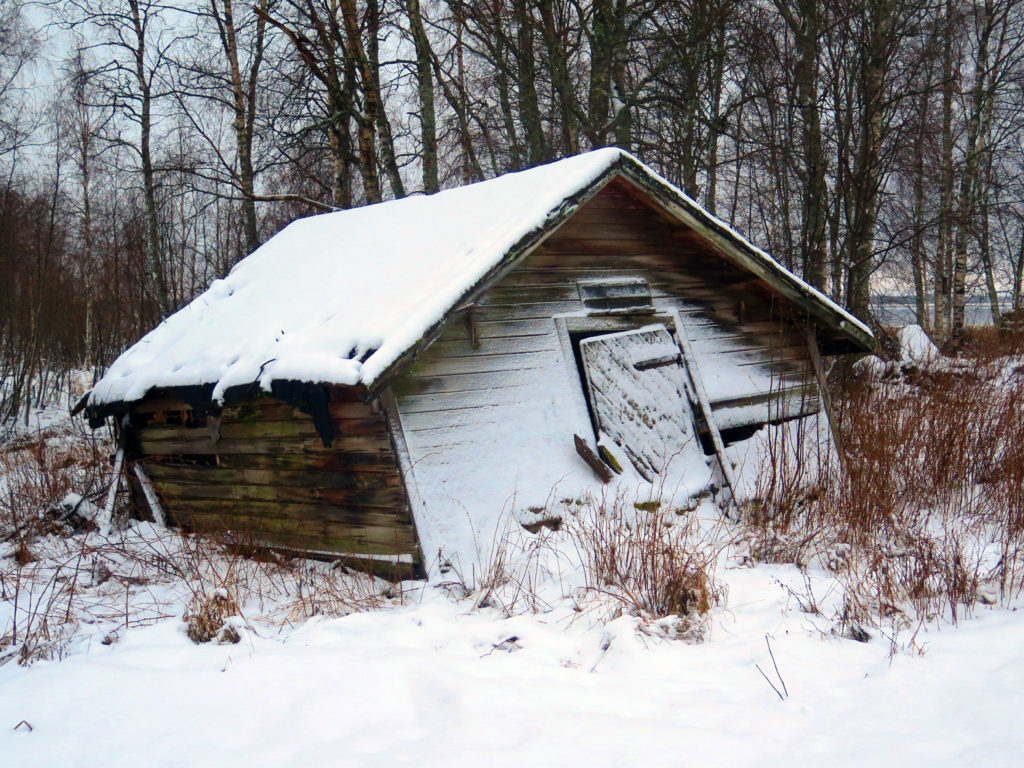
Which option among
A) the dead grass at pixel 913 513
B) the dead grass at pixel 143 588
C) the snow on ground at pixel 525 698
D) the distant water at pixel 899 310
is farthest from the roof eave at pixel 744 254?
the distant water at pixel 899 310

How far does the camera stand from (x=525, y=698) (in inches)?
119

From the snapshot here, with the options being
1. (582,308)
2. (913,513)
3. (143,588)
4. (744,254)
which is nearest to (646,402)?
(582,308)

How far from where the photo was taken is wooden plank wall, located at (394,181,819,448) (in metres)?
5.48

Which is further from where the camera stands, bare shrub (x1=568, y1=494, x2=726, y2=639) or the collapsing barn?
the collapsing barn

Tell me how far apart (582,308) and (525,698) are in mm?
3920

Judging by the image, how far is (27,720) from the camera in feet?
9.62

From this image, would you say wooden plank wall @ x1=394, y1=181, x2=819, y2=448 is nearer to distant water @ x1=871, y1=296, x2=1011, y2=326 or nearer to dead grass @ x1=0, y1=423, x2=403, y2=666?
dead grass @ x1=0, y1=423, x2=403, y2=666

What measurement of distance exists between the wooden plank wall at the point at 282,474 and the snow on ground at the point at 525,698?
1.33 m

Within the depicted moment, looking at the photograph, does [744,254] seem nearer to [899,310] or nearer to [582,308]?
[582,308]

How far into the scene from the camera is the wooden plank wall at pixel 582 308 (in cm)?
548

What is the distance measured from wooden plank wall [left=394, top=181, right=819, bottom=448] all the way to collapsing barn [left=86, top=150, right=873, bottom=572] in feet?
0.06

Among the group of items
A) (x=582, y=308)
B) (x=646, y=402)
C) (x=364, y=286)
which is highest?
(x=364, y=286)

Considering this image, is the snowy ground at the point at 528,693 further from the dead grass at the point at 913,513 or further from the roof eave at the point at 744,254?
the roof eave at the point at 744,254

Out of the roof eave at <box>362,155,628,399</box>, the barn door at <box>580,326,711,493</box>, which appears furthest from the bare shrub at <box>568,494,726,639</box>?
the roof eave at <box>362,155,628,399</box>
